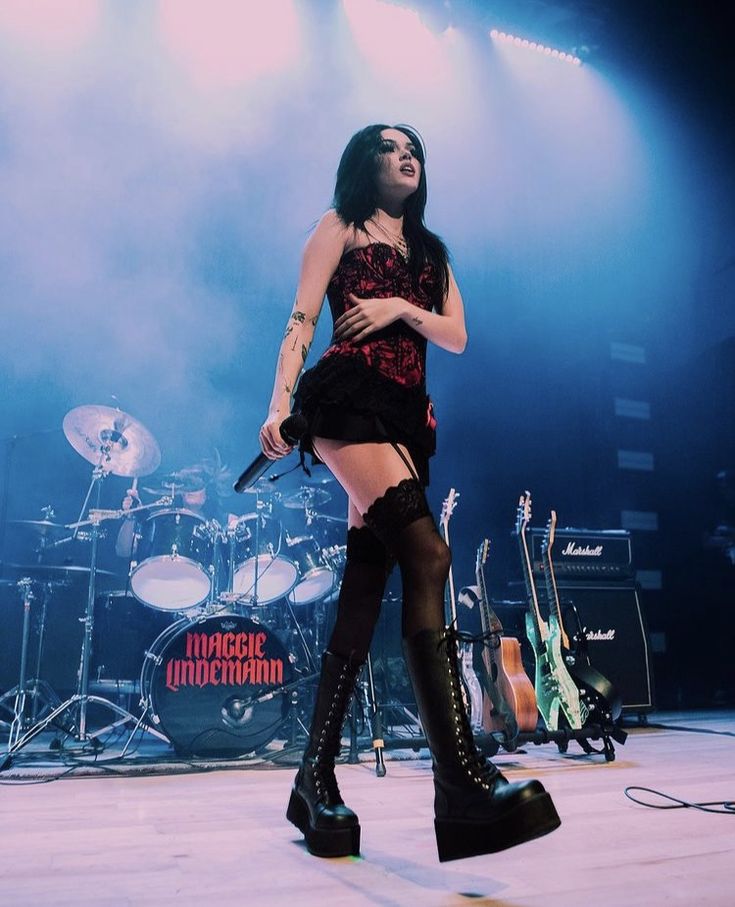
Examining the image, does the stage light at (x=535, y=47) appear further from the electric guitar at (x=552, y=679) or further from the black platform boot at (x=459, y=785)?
the black platform boot at (x=459, y=785)

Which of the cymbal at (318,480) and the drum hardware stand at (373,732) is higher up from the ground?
the cymbal at (318,480)

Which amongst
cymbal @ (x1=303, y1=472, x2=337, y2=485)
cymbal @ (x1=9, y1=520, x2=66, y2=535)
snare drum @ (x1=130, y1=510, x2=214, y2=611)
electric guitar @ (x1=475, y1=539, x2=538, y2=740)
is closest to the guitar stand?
electric guitar @ (x1=475, y1=539, x2=538, y2=740)

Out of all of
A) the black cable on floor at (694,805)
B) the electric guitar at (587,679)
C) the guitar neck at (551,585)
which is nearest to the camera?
the black cable on floor at (694,805)

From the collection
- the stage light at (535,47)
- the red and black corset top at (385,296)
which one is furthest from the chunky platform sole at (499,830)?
the stage light at (535,47)

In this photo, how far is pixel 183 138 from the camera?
4.80 m

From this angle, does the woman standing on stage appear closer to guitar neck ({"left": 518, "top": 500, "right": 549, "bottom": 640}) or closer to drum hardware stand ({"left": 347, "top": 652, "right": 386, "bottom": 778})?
drum hardware stand ({"left": 347, "top": 652, "right": 386, "bottom": 778})

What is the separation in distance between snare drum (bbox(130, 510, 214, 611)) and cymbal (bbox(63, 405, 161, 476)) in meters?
0.32

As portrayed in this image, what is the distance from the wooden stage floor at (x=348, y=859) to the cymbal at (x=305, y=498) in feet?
5.85

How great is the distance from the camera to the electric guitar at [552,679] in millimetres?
3424

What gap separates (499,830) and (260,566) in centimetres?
267

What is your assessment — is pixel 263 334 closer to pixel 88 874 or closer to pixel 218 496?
pixel 218 496

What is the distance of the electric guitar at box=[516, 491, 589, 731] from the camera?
3.42 meters

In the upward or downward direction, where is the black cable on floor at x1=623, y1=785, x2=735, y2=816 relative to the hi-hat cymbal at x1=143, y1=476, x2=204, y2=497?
downward

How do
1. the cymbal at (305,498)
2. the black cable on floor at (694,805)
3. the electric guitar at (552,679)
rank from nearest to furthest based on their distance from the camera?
the black cable on floor at (694,805), the electric guitar at (552,679), the cymbal at (305,498)
